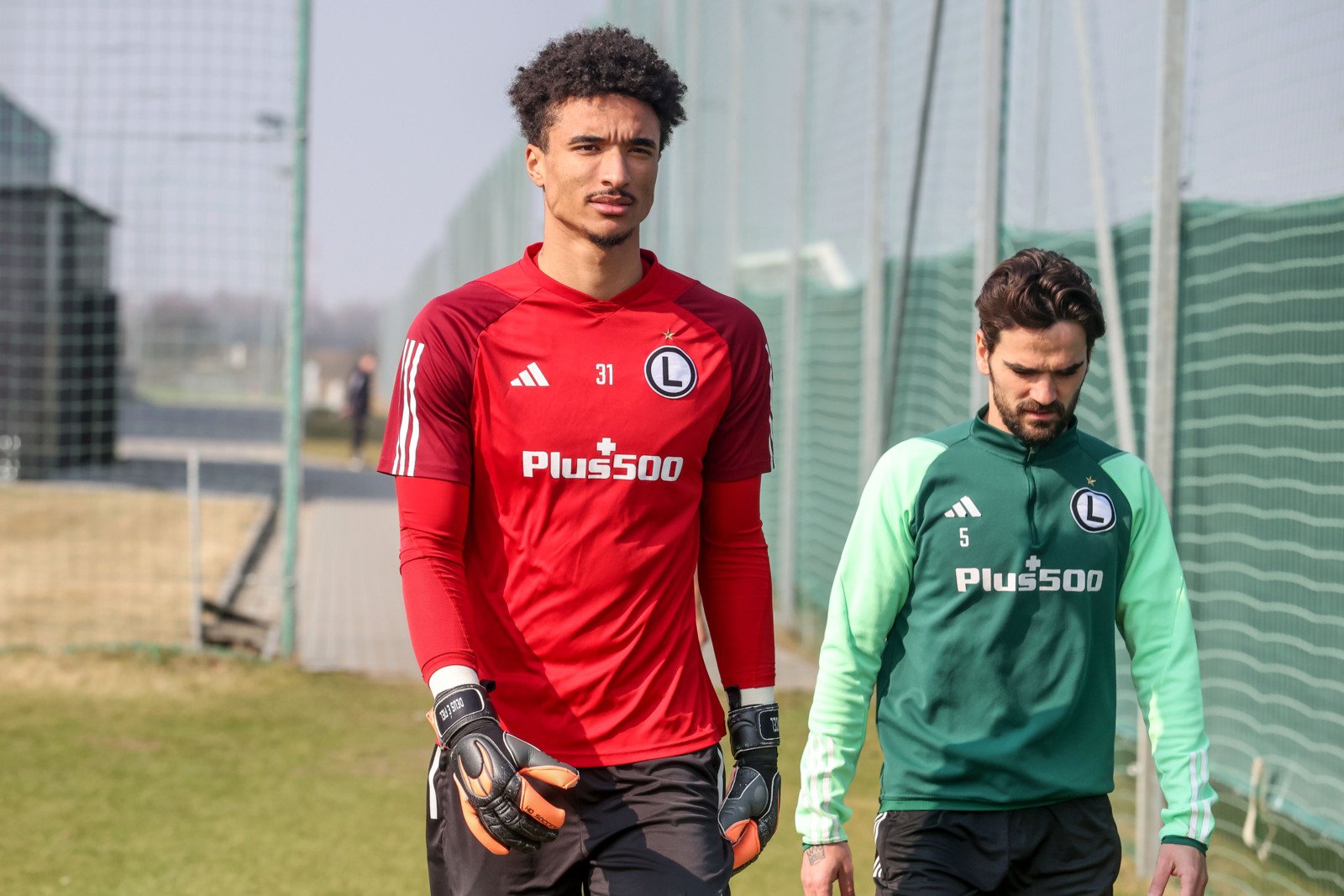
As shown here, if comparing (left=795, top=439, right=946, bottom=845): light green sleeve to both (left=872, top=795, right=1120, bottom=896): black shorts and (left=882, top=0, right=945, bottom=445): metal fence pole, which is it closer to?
(left=872, top=795, right=1120, bottom=896): black shorts

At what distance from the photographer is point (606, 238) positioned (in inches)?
111

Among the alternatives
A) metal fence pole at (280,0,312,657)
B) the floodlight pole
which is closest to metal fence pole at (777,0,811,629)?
the floodlight pole

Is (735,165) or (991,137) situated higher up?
(735,165)

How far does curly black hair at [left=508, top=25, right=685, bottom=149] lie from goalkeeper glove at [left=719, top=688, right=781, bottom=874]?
1.10 meters

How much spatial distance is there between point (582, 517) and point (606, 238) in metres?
0.52

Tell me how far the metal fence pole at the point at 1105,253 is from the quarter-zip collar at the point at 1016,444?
281 centimetres

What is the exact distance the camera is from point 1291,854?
16.6ft

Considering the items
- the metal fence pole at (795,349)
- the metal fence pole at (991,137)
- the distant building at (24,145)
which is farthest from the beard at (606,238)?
the distant building at (24,145)

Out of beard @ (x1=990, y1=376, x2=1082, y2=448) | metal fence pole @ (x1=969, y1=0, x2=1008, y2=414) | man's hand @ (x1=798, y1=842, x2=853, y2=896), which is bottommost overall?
man's hand @ (x1=798, y1=842, x2=853, y2=896)

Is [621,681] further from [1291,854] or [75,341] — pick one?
[75,341]

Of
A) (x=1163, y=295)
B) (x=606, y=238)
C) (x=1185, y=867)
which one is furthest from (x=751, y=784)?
(x=1163, y=295)

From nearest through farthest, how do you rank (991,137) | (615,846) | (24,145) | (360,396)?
1. (615,846)
2. (991,137)
3. (24,145)
4. (360,396)

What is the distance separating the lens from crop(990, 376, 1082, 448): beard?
9.77 feet

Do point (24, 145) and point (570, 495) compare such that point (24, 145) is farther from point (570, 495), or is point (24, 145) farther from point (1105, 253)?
point (570, 495)
